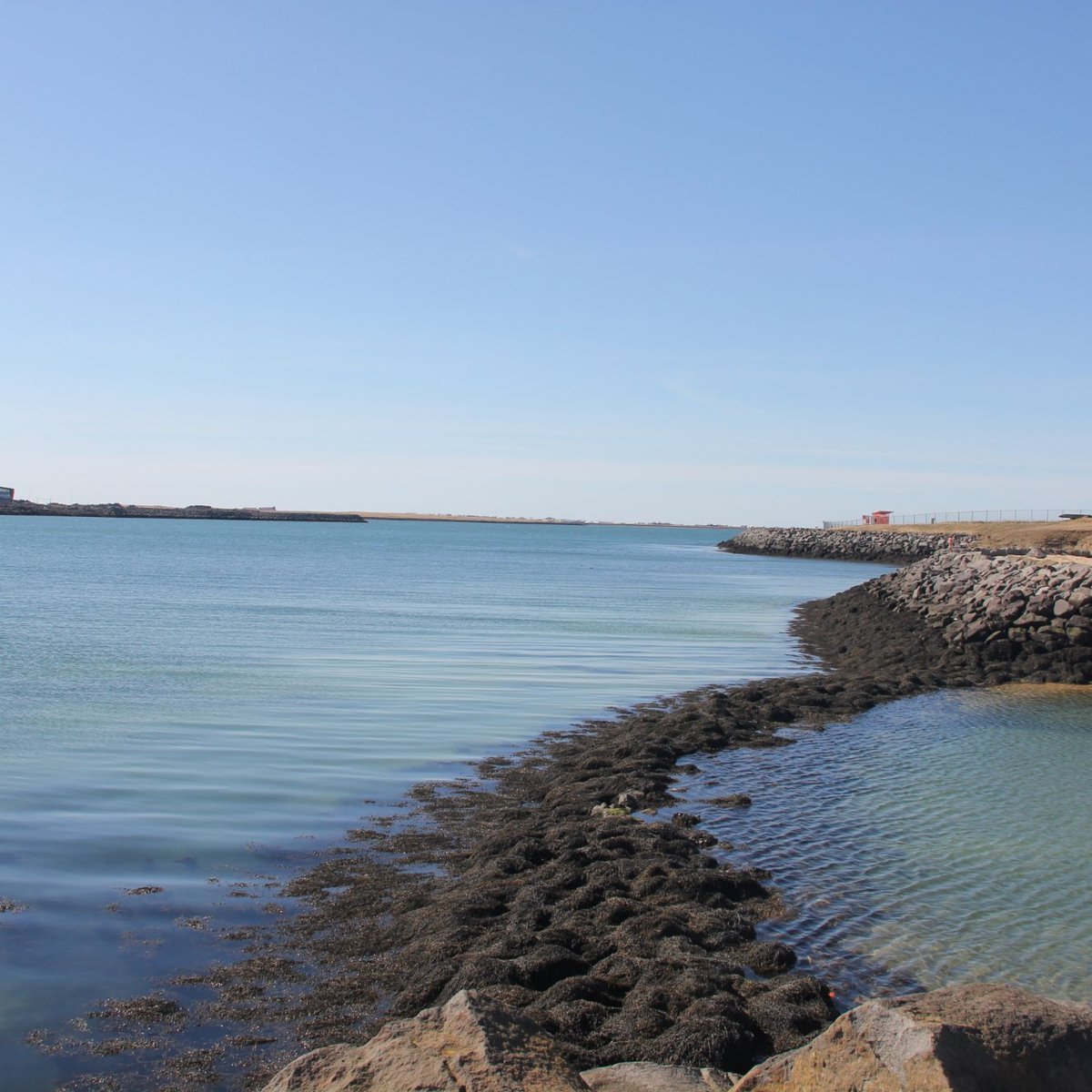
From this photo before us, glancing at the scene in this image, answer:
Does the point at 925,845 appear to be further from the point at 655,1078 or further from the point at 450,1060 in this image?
the point at 450,1060

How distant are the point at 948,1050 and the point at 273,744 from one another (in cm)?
1275

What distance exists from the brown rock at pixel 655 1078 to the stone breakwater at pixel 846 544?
214 feet

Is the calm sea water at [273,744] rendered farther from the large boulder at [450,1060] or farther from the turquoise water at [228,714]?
the large boulder at [450,1060]

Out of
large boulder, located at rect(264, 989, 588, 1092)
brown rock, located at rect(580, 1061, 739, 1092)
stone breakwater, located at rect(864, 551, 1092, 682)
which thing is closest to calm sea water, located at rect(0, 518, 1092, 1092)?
large boulder, located at rect(264, 989, 588, 1092)

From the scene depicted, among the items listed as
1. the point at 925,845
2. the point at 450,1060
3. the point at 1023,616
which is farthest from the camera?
the point at 1023,616

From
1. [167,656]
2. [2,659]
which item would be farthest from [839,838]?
[2,659]

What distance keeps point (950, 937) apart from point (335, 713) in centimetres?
1182

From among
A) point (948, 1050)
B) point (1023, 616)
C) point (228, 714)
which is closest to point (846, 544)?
point (1023, 616)

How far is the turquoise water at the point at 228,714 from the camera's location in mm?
8453

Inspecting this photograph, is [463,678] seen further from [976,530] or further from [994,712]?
[976,530]

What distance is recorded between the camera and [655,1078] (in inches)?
197

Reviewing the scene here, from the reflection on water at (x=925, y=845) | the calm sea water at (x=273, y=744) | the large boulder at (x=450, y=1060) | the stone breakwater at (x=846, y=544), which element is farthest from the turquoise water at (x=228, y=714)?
the stone breakwater at (x=846, y=544)

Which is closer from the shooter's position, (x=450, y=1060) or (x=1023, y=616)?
(x=450, y=1060)

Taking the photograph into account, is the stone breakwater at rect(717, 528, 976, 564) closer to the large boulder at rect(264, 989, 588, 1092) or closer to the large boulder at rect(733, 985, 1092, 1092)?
the large boulder at rect(733, 985, 1092, 1092)
